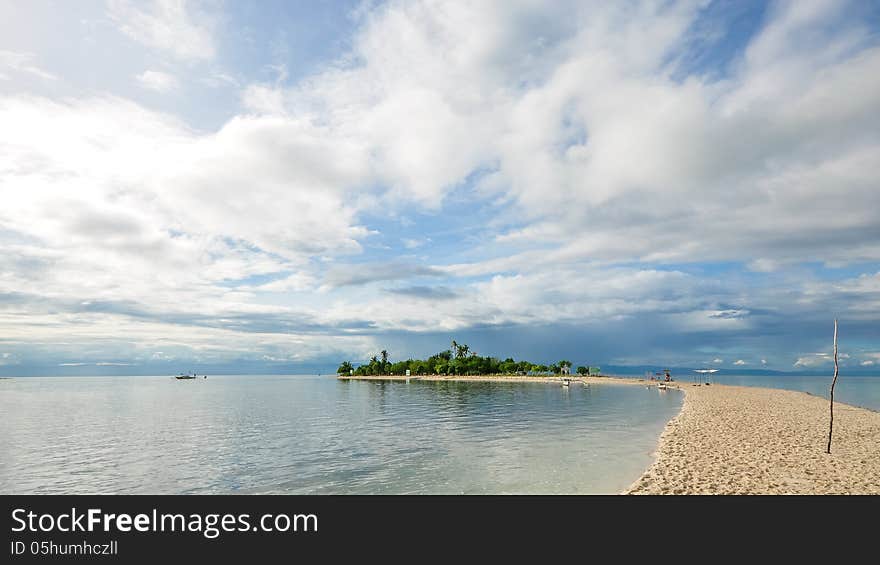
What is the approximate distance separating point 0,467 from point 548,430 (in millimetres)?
37371

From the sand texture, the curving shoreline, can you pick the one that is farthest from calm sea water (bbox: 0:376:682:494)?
the sand texture

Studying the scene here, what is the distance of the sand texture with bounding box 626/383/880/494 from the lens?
1681 cm

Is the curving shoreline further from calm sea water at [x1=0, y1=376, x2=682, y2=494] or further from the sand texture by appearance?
calm sea water at [x1=0, y1=376, x2=682, y2=494]

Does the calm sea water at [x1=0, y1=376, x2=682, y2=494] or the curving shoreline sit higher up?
the curving shoreline

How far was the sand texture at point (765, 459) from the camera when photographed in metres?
16.8

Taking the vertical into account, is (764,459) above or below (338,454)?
above

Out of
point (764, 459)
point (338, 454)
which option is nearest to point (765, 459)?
point (764, 459)

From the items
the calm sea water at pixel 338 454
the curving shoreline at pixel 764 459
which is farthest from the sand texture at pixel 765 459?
the calm sea water at pixel 338 454

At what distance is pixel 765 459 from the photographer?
2152 cm

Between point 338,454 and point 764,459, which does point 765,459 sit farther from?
point 338,454

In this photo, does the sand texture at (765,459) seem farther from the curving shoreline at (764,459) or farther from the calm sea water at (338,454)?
the calm sea water at (338,454)

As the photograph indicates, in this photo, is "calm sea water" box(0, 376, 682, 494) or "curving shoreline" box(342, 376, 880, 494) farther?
"calm sea water" box(0, 376, 682, 494)
